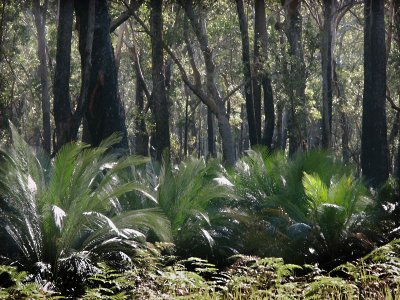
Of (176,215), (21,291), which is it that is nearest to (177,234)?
(176,215)

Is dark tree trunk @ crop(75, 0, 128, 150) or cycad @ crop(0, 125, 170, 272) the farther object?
dark tree trunk @ crop(75, 0, 128, 150)

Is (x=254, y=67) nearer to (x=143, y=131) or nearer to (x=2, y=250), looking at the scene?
(x=143, y=131)

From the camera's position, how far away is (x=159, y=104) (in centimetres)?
2302

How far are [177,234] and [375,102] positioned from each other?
10346 millimetres

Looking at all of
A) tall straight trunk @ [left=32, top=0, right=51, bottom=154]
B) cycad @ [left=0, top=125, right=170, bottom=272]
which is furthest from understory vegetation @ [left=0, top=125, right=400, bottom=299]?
tall straight trunk @ [left=32, top=0, right=51, bottom=154]

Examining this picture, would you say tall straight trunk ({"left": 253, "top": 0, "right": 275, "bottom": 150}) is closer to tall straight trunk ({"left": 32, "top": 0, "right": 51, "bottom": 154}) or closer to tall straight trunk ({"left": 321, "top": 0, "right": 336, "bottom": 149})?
tall straight trunk ({"left": 321, "top": 0, "right": 336, "bottom": 149})

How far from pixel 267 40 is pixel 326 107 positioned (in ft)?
13.7

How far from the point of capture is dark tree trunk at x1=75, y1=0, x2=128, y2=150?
18.2 meters

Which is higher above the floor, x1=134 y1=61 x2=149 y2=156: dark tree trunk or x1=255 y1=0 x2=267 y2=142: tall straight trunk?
x1=255 y1=0 x2=267 y2=142: tall straight trunk

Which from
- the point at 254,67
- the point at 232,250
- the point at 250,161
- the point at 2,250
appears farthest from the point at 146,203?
the point at 254,67

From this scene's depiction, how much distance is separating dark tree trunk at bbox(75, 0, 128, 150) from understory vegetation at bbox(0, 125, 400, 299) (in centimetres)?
432

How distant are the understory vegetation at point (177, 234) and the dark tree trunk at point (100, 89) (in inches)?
170

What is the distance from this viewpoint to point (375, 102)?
68.2ft

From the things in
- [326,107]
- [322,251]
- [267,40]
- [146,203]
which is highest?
[267,40]
